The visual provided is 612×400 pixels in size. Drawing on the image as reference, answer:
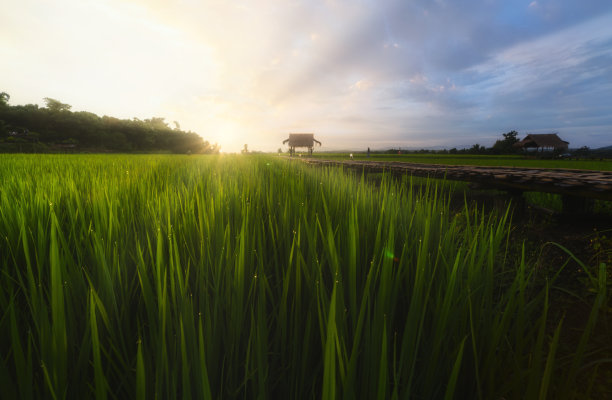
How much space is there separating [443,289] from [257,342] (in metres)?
0.61

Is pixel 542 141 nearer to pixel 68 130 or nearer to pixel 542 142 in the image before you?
pixel 542 142

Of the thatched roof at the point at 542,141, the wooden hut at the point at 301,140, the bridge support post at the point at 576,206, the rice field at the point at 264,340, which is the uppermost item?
the thatched roof at the point at 542,141

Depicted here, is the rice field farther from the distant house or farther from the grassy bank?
the distant house

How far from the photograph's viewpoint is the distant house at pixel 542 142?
48750 mm

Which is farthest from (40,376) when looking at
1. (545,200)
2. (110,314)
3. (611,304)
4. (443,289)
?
(545,200)

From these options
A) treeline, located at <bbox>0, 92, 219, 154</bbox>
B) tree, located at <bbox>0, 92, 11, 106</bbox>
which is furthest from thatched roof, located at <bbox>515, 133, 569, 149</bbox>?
tree, located at <bbox>0, 92, 11, 106</bbox>

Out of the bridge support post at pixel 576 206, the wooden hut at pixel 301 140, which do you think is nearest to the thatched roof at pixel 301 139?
the wooden hut at pixel 301 140

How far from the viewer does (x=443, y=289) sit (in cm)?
81

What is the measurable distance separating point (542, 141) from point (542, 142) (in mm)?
367

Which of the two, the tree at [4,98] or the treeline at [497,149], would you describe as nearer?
the tree at [4,98]

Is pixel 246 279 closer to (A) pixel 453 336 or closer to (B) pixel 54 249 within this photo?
(B) pixel 54 249

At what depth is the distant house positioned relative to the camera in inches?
1919

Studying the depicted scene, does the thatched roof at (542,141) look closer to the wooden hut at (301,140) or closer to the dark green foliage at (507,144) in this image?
the dark green foliage at (507,144)

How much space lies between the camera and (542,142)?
4912 centimetres
